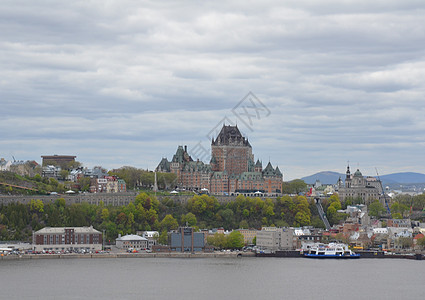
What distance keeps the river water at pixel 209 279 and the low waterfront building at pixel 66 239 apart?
27.9 feet

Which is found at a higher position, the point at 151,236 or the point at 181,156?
the point at 181,156

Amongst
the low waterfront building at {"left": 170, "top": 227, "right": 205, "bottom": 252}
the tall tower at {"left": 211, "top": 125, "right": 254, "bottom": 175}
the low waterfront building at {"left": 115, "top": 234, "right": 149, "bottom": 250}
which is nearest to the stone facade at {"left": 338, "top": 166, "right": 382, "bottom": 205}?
the tall tower at {"left": 211, "top": 125, "right": 254, "bottom": 175}

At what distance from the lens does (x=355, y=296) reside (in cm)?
7944

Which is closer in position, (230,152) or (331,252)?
(331,252)

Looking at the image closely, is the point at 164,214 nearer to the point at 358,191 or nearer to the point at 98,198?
the point at 98,198

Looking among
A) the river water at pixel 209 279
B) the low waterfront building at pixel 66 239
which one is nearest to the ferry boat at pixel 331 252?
the river water at pixel 209 279

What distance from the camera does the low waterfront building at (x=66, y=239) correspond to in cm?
11975

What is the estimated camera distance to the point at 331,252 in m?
121

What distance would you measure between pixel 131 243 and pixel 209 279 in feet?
120

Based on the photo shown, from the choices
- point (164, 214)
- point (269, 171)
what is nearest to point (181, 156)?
point (269, 171)

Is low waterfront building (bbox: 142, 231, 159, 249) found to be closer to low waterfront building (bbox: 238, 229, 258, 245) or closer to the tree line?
the tree line

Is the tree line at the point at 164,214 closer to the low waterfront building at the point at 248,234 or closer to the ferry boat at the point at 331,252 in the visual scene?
the low waterfront building at the point at 248,234

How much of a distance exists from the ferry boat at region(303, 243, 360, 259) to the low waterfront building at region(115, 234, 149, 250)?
19.7 meters

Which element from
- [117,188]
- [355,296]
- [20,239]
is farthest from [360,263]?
[117,188]
